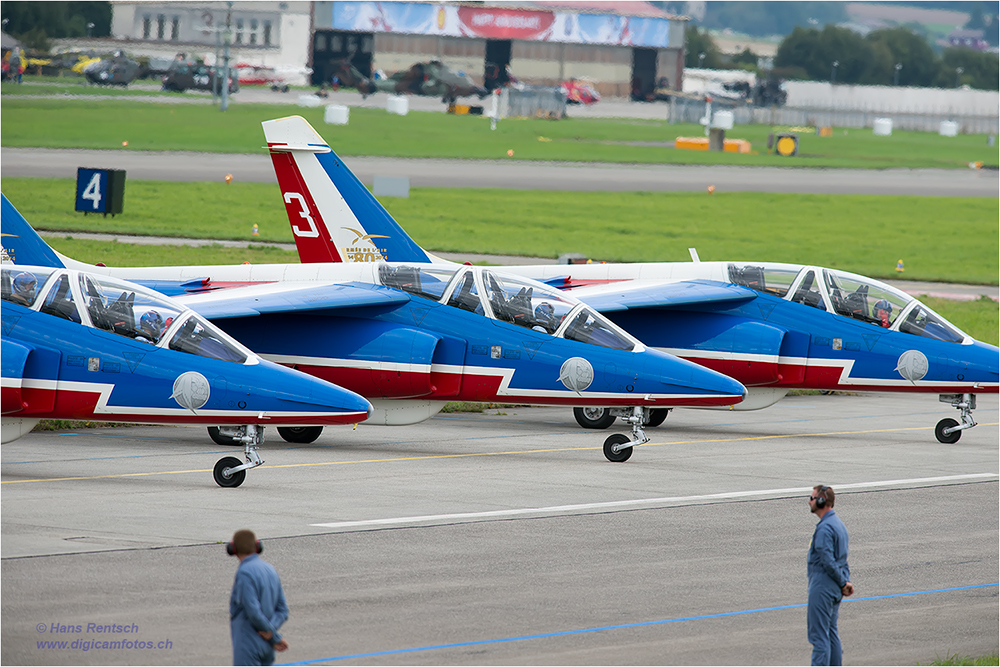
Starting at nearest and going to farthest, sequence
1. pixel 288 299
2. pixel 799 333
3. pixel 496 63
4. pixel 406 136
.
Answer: pixel 288 299 → pixel 799 333 → pixel 406 136 → pixel 496 63

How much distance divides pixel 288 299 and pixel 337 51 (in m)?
138

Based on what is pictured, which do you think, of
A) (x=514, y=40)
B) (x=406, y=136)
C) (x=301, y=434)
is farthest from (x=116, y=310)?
(x=514, y=40)

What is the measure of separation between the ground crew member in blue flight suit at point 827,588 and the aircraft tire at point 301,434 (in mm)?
11257

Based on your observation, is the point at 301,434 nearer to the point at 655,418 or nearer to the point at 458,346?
the point at 458,346

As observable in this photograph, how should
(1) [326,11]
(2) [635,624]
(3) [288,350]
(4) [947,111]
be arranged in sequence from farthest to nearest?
(4) [947,111] < (1) [326,11] < (3) [288,350] < (2) [635,624]

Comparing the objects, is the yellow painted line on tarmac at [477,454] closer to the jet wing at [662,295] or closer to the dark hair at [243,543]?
the jet wing at [662,295]

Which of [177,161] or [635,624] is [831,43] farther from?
[635,624]

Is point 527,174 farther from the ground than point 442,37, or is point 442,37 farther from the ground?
point 442,37

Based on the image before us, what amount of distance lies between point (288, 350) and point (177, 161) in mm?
49085

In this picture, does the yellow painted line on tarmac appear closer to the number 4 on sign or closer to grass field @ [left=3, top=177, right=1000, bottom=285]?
grass field @ [left=3, top=177, right=1000, bottom=285]

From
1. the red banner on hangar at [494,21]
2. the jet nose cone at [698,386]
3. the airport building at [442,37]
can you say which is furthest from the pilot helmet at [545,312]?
the red banner on hangar at [494,21]

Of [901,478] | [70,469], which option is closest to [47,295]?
[70,469]

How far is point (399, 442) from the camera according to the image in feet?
72.5

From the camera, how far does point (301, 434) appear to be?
2159cm
